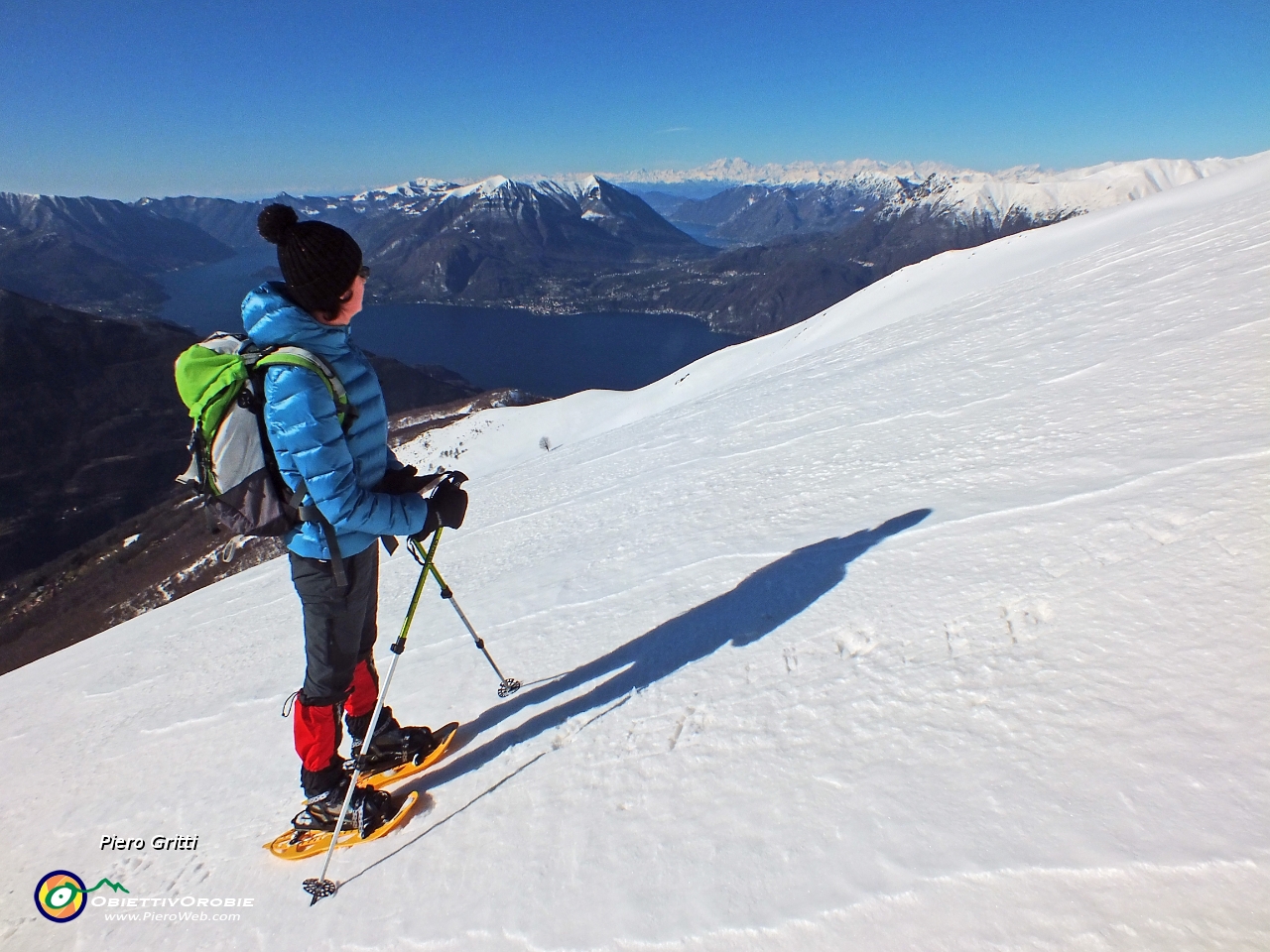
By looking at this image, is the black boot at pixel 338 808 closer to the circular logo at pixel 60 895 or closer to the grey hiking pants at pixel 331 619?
the grey hiking pants at pixel 331 619

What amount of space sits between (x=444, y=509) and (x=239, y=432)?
1003mm

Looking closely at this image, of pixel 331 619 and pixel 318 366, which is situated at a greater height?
pixel 318 366

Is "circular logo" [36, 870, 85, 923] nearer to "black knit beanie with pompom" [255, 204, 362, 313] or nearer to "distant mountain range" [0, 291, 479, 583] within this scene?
"black knit beanie with pompom" [255, 204, 362, 313]

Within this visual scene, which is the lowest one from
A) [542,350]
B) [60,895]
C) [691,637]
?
[60,895]

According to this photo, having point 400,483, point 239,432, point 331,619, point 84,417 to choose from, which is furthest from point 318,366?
point 84,417

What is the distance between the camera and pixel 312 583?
10.2 feet

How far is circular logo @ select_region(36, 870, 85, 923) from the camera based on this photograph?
3449 millimetres

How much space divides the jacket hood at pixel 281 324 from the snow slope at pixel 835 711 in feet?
7.88

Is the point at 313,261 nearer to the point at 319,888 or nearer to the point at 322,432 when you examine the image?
the point at 322,432

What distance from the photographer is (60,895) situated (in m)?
3.57

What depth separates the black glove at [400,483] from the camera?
10.9 feet

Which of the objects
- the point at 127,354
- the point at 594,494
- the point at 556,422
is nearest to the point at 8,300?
the point at 127,354

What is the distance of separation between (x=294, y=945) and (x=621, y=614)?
2588mm

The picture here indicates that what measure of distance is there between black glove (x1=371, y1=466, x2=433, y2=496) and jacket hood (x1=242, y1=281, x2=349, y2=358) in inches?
28.8
